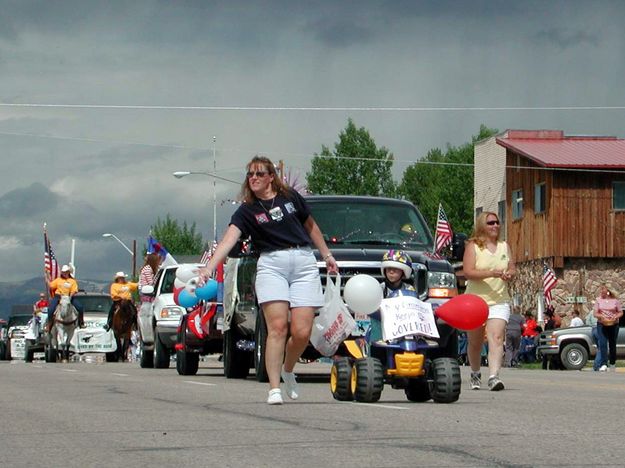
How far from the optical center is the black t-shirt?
42.7 ft

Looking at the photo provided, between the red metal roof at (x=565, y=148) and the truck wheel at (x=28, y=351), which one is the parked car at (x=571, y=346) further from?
the red metal roof at (x=565, y=148)

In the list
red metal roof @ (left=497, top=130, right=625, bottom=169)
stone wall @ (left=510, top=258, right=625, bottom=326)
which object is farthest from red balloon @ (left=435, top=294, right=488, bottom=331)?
red metal roof @ (left=497, top=130, right=625, bottom=169)

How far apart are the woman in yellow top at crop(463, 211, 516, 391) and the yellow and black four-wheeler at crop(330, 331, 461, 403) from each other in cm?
244

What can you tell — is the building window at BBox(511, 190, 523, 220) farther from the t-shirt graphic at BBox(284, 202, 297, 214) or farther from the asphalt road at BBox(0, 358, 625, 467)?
the t-shirt graphic at BBox(284, 202, 297, 214)

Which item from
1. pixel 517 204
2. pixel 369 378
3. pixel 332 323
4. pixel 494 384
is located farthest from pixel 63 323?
pixel 517 204

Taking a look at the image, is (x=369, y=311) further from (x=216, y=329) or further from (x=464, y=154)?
(x=464, y=154)

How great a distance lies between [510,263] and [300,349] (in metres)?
3.91

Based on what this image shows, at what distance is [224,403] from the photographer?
1383 cm

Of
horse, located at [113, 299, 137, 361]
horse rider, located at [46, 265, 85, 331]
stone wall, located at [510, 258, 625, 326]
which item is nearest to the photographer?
horse, located at [113, 299, 137, 361]

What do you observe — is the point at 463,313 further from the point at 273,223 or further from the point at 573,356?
the point at 573,356

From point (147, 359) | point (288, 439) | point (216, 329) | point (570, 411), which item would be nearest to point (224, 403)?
point (570, 411)

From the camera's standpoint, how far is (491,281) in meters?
16.6

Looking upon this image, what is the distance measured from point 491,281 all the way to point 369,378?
3.55m

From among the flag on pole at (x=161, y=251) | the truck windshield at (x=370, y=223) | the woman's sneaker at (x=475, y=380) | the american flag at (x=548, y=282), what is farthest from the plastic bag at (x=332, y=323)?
the american flag at (x=548, y=282)
